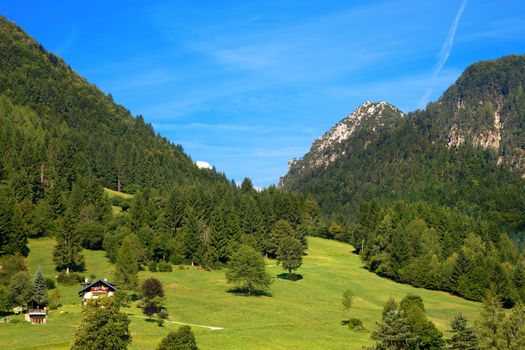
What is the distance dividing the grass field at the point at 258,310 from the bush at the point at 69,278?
2.57 metres

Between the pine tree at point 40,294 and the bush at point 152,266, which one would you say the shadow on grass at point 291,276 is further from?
the pine tree at point 40,294

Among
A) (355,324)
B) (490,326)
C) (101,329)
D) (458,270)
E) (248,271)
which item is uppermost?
(458,270)

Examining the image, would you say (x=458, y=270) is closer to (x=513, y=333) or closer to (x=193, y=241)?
(x=193, y=241)

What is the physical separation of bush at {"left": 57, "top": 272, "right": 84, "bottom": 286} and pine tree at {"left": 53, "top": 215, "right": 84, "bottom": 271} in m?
5.51

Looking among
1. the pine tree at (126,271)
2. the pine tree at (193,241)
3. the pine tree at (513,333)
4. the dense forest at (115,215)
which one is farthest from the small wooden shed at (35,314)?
the pine tree at (513,333)

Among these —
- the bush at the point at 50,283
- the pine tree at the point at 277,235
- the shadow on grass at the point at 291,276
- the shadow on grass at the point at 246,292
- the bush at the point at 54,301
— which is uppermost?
the pine tree at the point at 277,235

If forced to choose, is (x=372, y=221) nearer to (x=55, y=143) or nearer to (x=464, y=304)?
(x=464, y=304)

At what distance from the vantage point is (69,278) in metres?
103

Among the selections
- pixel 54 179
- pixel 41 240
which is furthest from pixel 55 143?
pixel 41 240

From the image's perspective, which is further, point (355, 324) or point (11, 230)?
point (11, 230)

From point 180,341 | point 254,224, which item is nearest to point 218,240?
point 254,224

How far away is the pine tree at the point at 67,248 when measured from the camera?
110 meters

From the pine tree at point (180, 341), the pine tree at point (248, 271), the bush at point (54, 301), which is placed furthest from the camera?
the pine tree at point (248, 271)

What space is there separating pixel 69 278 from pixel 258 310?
117ft
